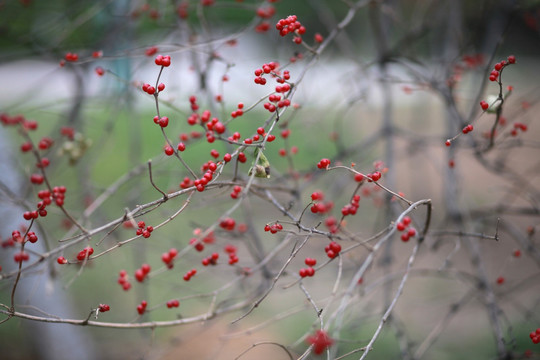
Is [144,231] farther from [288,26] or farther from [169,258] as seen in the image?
[288,26]

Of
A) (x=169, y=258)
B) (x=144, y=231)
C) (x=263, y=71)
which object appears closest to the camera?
(x=144, y=231)

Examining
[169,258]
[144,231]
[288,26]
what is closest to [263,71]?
[288,26]

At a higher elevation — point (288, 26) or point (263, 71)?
point (288, 26)

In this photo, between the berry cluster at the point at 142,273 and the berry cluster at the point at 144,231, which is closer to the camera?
the berry cluster at the point at 144,231

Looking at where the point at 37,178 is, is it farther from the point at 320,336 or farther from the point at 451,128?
the point at 451,128

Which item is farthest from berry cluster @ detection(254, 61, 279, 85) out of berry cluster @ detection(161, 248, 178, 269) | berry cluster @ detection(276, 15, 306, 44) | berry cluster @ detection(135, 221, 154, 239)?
berry cluster @ detection(161, 248, 178, 269)

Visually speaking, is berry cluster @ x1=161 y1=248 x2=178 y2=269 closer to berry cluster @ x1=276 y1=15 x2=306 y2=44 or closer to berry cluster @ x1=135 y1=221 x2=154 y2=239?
berry cluster @ x1=135 y1=221 x2=154 y2=239

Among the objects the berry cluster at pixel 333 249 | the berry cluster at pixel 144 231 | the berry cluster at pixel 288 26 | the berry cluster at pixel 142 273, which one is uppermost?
the berry cluster at pixel 288 26

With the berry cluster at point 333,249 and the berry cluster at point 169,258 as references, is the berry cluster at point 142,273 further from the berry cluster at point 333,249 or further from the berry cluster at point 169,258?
the berry cluster at point 333,249

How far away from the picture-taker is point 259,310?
4.55m

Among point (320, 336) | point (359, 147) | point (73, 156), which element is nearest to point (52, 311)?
point (73, 156)

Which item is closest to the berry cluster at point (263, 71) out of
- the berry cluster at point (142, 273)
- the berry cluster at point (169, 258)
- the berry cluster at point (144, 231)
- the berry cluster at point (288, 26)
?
the berry cluster at point (288, 26)

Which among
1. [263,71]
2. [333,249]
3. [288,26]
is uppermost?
[288,26]

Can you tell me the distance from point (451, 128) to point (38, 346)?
325 centimetres
